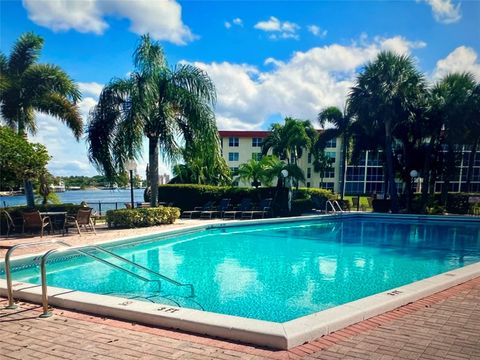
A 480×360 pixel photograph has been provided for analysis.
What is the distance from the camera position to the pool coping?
147 inches

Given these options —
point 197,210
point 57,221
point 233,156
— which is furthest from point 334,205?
point 233,156

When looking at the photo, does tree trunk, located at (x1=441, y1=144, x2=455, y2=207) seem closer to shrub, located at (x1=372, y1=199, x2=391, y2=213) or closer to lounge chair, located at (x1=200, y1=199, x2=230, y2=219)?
shrub, located at (x1=372, y1=199, x2=391, y2=213)

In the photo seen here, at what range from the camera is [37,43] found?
15211 millimetres

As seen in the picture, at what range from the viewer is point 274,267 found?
909cm

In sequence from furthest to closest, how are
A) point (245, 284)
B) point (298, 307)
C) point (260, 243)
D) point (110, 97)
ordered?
point (110, 97), point (260, 243), point (245, 284), point (298, 307)

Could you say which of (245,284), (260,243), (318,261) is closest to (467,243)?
(318,261)

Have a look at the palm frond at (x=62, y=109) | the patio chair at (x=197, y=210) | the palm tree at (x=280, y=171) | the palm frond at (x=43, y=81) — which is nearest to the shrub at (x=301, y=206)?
the palm tree at (x=280, y=171)

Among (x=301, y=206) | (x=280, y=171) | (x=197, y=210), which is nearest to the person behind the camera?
(x=197, y=210)

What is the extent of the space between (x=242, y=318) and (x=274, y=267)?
5075mm

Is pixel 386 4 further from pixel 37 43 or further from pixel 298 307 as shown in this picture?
pixel 37 43

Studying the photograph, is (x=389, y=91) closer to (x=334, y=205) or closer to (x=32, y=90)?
(x=334, y=205)

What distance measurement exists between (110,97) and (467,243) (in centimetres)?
1525

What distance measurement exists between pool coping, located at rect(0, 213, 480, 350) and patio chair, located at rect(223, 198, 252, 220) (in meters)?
13.8

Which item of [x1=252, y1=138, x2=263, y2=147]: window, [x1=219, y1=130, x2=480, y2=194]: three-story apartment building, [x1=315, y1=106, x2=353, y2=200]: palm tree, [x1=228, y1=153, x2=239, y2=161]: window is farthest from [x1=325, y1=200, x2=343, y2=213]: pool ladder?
[x1=228, y1=153, x2=239, y2=161]: window
